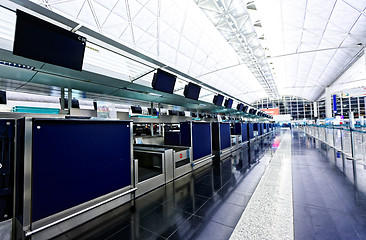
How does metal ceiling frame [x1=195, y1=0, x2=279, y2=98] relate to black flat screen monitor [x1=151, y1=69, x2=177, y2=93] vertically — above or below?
above

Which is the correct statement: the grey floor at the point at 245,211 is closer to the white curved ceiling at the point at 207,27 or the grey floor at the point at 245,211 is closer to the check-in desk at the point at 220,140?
the check-in desk at the point at 220,140

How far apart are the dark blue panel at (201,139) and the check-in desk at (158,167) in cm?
37

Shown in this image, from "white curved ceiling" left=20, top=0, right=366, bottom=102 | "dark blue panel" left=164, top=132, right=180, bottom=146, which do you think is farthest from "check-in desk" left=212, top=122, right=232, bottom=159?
"white curved ceiling" left=20, top=0, right=366, bottom=102

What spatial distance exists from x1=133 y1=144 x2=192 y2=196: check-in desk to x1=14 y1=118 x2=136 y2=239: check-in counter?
1.46 feet

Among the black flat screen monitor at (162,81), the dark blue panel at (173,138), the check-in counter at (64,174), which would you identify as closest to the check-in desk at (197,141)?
the dark blue panel at (173,138)

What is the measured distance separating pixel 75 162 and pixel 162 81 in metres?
3.90

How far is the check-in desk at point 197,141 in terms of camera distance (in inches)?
166

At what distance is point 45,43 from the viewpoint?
2816 mm

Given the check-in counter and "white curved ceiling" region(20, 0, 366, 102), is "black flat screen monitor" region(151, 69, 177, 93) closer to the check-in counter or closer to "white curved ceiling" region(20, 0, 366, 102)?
"white curved ceiling" region(20, 0, 366, 102)

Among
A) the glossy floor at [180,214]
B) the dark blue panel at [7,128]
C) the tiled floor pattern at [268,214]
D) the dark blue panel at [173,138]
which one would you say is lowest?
the glossy floor at [180,214]

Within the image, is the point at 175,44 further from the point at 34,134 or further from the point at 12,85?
the point at 34,134

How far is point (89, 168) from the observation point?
6.56 feet

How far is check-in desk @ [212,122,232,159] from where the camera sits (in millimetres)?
5604

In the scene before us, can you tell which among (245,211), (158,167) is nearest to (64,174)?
(158,167)
